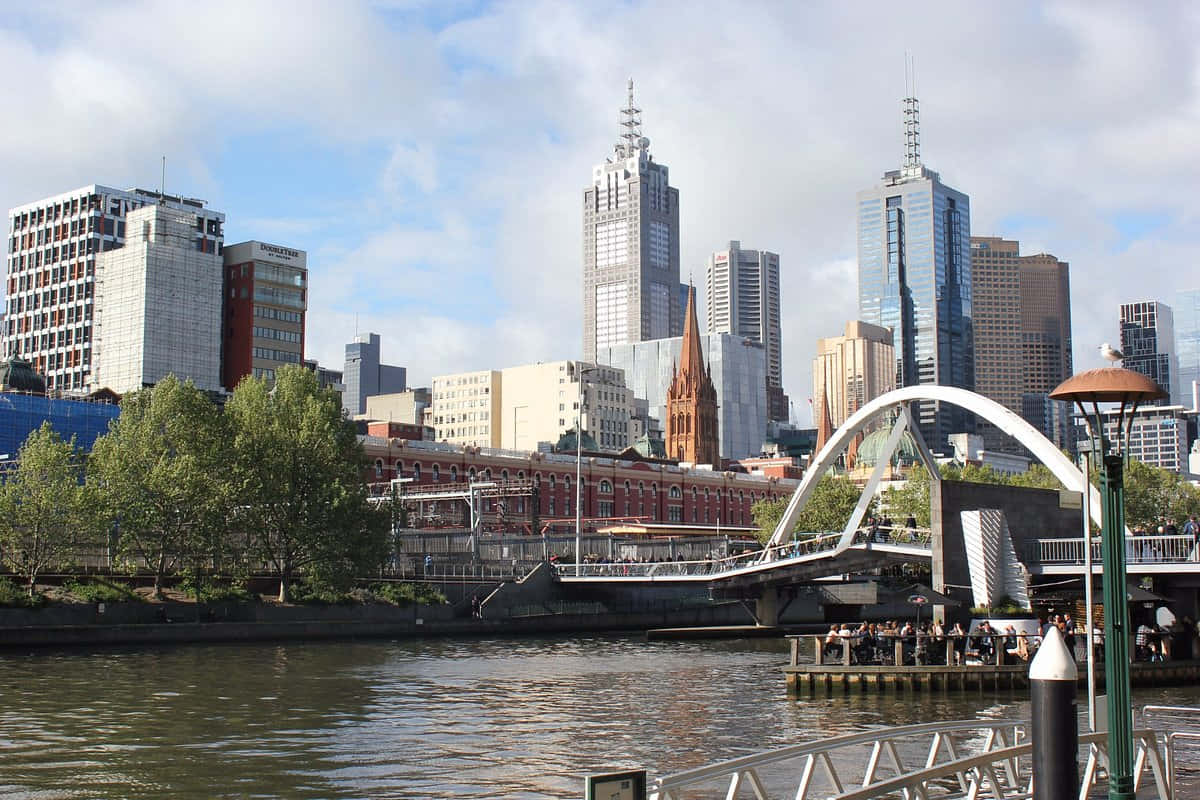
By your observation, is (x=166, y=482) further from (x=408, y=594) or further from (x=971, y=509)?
(x=971, y=509)

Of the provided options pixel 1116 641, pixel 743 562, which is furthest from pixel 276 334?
pixel 1116 641

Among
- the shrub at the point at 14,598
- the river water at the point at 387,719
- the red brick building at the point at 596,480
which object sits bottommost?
the river water at the point at 387,719

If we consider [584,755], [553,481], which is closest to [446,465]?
[553,481]

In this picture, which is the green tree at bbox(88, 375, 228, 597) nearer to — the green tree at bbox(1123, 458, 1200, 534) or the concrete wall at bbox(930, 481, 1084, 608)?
the concrete wall at bbox(930, 481, 1084, 608)

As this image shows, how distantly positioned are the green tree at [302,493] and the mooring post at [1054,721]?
69000mm

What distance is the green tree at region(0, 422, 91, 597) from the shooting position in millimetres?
70250

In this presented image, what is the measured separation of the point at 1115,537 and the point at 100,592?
204 feet

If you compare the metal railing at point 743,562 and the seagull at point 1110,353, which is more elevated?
the seagull at point 1110,353

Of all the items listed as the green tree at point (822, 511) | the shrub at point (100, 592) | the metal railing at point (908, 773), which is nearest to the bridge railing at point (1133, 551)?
the metal railing at point (908, 773)

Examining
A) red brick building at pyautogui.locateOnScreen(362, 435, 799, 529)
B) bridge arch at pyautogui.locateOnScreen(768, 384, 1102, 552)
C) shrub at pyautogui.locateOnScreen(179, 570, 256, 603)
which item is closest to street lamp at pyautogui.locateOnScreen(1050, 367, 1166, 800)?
bridge arch at pyautogui.locateOnScreen(768, 384, 1102, 552)

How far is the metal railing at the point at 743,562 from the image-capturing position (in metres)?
A: 75.2

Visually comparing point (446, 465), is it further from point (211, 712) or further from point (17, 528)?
point (211, 712)

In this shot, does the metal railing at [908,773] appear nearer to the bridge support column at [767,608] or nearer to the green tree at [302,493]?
the green tree at [302,493]

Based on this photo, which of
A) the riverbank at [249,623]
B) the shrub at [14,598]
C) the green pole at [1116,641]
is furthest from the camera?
the shrub at [14,598]
